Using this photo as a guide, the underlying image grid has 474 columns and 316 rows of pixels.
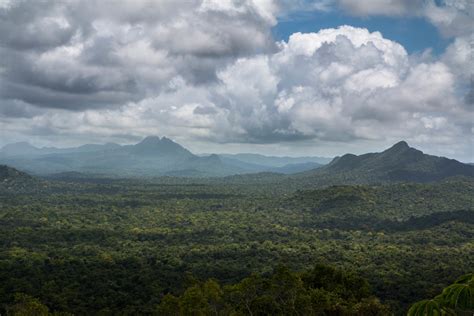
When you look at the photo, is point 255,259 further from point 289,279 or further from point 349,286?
point 289,279

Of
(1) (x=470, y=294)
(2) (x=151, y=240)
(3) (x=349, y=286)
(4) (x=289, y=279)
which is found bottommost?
(2) (x=151, y=240)

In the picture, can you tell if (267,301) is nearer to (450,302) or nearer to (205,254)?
(450,302)

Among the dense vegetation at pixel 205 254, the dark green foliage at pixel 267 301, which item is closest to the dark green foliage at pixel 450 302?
the dark green foliage at pixel 267 301

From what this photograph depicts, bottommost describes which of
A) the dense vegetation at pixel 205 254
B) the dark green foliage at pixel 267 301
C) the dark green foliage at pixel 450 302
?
the dense vegetation at pixel 205 254

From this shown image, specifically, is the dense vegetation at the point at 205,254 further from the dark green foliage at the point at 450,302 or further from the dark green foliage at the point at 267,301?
the dark green foliage at the point at 450,302

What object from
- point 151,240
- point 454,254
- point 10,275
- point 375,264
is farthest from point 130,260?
point 454,254

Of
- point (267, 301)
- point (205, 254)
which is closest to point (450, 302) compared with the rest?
point (267, 301)

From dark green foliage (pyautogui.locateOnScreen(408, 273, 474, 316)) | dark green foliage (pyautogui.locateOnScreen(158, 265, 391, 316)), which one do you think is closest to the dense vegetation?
dark green foliage (pyautogui.locateOnScreen(158, 265, 391, 316))

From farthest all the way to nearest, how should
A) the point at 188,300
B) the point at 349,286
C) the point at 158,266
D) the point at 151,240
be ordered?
1. the point at 151,240
2. the point at 158,266
3. the point at 349,286
4. the point at 188,300
